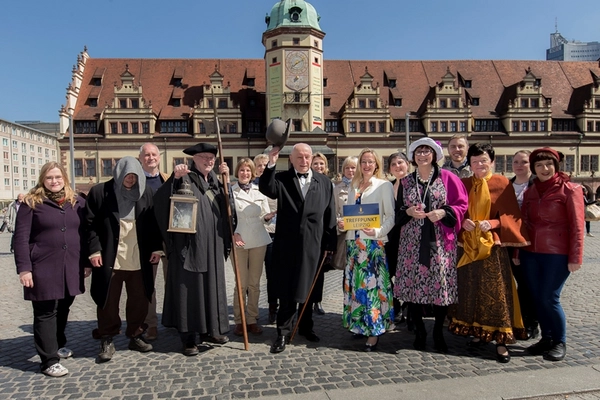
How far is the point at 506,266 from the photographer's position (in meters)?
4.38

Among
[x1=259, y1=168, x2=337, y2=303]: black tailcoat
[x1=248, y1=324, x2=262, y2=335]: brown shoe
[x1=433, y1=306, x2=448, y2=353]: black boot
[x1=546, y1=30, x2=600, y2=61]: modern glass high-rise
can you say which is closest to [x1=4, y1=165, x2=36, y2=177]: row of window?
[x1=248, y1=324, x2=262, y2=335]: brown shoe

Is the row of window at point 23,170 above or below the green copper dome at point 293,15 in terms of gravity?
below

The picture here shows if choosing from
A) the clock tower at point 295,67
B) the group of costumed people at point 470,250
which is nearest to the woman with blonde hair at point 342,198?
the group of costumed people at point 470,250

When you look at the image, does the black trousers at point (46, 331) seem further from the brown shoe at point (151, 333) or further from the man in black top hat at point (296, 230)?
the man in black top hat at point (296, 230)

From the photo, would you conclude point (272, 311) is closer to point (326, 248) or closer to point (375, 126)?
point (326, 248)

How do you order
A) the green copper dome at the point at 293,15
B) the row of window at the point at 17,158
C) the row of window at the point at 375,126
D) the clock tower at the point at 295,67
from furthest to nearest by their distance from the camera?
the row of window at the point at 17,158, the row of window at the point at 375,126, the green copper dome at the point at 293,15, the clock tower at the point at 295,67

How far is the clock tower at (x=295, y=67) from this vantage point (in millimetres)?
32031

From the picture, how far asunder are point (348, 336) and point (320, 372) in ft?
3.62

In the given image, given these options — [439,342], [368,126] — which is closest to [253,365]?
[439,342]

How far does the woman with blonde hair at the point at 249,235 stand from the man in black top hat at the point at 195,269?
1.83ft

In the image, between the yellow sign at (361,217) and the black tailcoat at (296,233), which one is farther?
the black tailcoat at (296,233)

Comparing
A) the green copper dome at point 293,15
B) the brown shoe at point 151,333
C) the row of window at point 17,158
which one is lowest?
the brown shoe at point 151,333

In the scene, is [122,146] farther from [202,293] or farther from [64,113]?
[202,293]

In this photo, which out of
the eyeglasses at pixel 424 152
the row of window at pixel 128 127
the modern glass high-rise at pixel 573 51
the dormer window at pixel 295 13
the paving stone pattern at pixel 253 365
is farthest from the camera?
the modern glass high-rise at pixel 573 51
